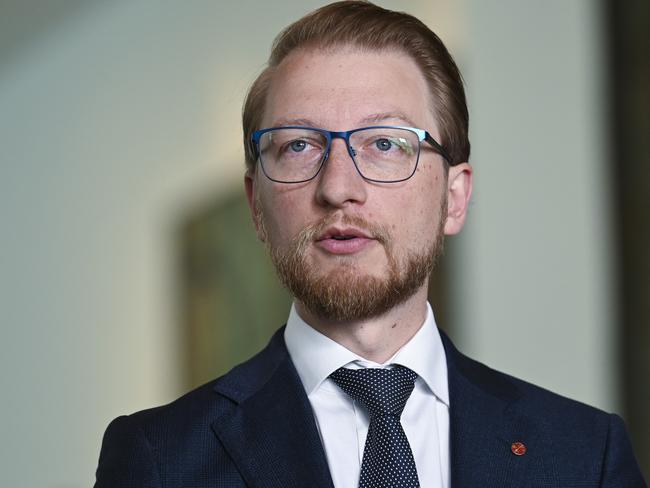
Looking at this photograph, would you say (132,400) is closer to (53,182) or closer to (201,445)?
(53,182)

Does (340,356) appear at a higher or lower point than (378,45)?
lower

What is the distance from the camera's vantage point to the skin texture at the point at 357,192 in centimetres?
234

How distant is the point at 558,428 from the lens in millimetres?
2527

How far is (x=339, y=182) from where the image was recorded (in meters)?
2.32

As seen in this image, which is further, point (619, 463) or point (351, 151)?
point (619, 463)

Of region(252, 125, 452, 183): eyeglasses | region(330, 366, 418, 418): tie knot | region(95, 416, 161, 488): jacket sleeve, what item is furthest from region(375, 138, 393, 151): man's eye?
region(95, 416, 161, 488): jacket sleeve

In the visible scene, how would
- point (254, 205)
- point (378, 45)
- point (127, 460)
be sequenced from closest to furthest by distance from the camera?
1. point (127, 460)
2. point (378, 45)
3. point (254, 205)

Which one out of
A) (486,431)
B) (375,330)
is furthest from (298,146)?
(486,431)

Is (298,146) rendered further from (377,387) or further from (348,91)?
(377,387)

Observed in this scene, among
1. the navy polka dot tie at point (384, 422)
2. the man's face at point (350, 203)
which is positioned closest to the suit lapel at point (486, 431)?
the navy polka dot tie at point (384, 422)

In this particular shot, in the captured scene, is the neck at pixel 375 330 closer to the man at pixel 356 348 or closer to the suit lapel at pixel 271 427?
the man at pixel 356 348

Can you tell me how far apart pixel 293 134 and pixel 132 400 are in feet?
19.6

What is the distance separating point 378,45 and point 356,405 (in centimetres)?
79

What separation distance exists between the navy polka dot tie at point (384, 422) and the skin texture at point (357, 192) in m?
0.06
